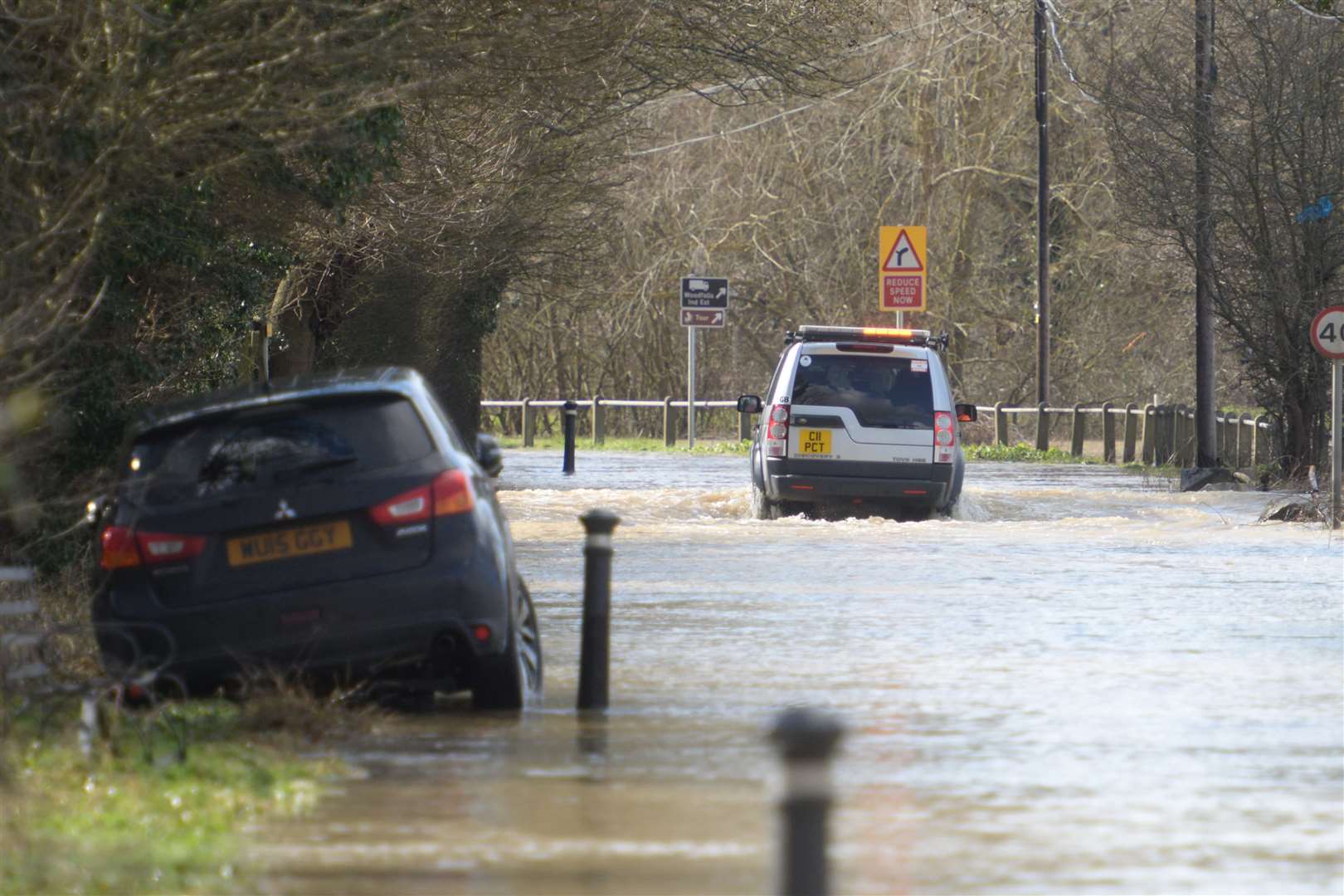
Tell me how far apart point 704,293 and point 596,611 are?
103 ft

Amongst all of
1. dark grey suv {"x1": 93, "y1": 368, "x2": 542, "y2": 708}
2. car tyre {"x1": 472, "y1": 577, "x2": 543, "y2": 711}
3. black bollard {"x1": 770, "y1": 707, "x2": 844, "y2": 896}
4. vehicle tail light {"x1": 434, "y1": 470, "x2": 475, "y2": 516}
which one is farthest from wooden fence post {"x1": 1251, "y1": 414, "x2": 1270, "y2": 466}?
black bollard {"x1": 770, "y1": 707, "x2": 844, "y2": 896}

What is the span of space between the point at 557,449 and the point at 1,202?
34.1m

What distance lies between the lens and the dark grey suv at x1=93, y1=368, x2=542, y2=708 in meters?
10.1

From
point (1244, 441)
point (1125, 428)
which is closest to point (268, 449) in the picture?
point (1244, 441)

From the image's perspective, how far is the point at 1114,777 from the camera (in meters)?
8.98

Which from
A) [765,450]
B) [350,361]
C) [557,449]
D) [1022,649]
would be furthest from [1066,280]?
[1022,649]

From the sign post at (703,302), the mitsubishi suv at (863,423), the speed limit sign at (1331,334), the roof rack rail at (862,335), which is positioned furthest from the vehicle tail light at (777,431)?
the sign post at (703,302)

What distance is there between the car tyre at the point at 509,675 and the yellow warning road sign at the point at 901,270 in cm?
2155

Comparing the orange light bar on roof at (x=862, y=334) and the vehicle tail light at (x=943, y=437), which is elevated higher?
the orange light bar on roof at (x=862, y=334)

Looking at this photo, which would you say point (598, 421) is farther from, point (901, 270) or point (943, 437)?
point (943, 437)

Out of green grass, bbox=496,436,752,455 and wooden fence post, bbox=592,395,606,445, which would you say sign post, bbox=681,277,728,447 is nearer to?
green grass, bbox=496,436,752,455

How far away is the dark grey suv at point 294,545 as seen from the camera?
1011 cm

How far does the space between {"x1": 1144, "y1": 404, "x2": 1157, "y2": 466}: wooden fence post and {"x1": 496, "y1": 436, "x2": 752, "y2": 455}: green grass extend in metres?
6.83

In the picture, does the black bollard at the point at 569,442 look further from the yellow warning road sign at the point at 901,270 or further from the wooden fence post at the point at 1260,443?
the wooden fence post at the point at 1260,443
